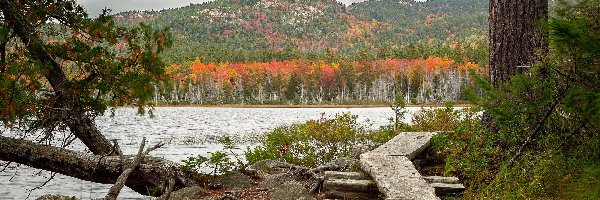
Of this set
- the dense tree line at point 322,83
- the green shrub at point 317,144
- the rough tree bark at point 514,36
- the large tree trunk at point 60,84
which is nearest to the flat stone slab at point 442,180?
the rough tree bark at point 514,36

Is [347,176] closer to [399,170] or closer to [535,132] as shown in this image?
[399,170]

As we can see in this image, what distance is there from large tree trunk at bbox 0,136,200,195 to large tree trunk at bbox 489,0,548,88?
5384 millimetres

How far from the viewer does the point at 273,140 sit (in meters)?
14.0

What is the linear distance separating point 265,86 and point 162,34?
123 meters

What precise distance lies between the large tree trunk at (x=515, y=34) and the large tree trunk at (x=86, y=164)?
5384 millimetres

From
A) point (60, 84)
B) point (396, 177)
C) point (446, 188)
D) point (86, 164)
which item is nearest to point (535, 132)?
point (446, 188)

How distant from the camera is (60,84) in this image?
9.24 meters

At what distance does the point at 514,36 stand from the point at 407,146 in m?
2.34

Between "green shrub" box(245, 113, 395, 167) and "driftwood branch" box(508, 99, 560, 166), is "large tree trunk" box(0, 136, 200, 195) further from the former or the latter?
"driftwood branch" box(508, 99, 560, 166)

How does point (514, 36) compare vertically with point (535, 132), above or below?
above

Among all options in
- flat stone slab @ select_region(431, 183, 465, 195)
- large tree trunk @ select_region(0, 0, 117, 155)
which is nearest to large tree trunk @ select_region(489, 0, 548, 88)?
flat stone slab @ select_region(431, 183, 465, 195)

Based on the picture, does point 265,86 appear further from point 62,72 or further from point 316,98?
point 62,72

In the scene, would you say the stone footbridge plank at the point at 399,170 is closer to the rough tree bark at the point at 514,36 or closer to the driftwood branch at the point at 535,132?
the driftwood branch at the point at 535,132

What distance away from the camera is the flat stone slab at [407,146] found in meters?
8.67
